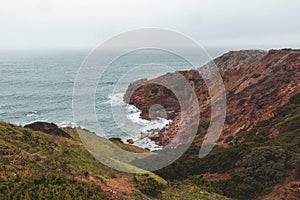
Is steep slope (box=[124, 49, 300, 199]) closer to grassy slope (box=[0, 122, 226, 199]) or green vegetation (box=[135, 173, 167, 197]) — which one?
grassy slope (box=[0, 122, 226, 199])

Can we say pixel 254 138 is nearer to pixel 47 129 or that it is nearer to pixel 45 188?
pixel 47 129

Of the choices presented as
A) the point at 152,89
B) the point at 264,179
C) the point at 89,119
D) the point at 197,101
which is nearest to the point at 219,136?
the point at 264,179

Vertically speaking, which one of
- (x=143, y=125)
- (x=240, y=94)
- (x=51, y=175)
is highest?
(x=51, y=175)

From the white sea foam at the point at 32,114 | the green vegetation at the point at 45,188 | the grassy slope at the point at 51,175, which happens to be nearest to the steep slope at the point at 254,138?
the grassy slope at the point at 51,175

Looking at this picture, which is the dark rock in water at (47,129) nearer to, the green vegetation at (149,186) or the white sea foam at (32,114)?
the green vegetation at (149,186)

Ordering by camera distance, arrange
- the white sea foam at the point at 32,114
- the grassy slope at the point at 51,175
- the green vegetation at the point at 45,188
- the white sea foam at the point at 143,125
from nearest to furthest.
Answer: the green vegetation at the point at 45,188, the grassy slope at the point at 51,175, the white sea foam at the point at 143,125, the white sea foam at the point at 32,114

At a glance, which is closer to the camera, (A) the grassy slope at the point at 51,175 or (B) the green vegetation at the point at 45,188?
(B) the green vegetation at the point at 45,188

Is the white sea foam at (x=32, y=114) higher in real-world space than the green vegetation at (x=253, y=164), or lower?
lower

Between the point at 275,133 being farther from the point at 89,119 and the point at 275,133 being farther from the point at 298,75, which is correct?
the point at 89,119

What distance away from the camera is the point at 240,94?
44.7 m

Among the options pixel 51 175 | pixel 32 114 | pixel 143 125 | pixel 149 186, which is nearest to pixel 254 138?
pixel 149 186

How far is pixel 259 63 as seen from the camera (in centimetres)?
5684

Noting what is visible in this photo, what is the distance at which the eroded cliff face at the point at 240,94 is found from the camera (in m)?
34.5

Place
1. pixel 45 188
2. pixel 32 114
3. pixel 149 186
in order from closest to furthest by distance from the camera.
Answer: pixel 45 188, pixel 149 186, pixel 32 114
